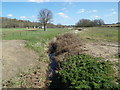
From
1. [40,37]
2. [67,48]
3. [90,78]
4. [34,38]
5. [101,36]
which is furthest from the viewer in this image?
[101,36]

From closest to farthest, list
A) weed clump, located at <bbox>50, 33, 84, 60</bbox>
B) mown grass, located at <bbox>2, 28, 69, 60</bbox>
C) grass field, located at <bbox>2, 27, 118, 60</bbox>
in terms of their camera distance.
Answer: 1. weed clump, located at <bbox>50, 33, 84, 60</bbox>
2. mown grass, located at <bbox>2, 28, 69, 60</bbox>
3. grass field, located at <bbox>2, 27, 118, 60</bbox>

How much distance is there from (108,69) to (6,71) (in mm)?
5461

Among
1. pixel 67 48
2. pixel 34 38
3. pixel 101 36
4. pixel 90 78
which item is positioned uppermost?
pixel 101 36

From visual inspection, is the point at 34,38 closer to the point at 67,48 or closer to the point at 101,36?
the point at 67,48

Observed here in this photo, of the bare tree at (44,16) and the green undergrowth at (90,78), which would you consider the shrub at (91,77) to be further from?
the bare tree at (44,16)

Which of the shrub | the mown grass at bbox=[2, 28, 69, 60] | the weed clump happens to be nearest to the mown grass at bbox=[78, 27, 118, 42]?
the mown grass at bbox=[2, 28, 69, 60]

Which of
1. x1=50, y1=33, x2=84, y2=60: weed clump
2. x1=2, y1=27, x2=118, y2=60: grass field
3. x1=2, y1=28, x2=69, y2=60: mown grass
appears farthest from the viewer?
x1=2, y1=27, x2=118, y2=60: grass field

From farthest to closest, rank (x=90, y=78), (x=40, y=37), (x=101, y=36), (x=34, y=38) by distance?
(x=101, y=36)
(x=40, y=37)
(x=34, y=38)
(x=90, y=78)

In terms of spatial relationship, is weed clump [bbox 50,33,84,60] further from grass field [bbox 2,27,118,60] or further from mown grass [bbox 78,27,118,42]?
mown grass [bbox 78,27,118,42]

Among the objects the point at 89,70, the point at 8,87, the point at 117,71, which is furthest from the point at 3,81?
the point at 117,71

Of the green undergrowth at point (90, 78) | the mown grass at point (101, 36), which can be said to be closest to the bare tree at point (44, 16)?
the mown grass at point (101, 36)

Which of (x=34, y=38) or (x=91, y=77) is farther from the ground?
(x=34, y=38)

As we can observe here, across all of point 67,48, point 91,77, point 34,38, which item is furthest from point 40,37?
point 91,77

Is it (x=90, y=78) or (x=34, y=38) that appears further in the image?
(x=34, y=38)
